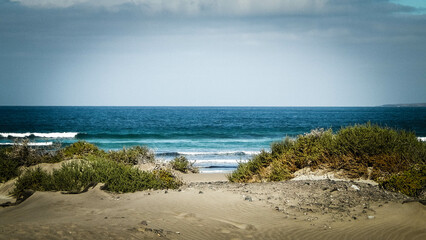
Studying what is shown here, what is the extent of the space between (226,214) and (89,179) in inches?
159

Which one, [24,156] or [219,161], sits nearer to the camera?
[24,156]

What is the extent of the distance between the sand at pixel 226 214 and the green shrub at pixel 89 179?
0.40 metres

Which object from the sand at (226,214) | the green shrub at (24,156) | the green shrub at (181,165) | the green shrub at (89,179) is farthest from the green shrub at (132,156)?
the sand at (226,214)

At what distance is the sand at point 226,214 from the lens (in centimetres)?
560

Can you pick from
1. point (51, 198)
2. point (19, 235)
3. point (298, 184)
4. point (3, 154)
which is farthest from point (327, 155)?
point (3, 154)

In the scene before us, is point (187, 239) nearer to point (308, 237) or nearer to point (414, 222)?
point (308, 237)

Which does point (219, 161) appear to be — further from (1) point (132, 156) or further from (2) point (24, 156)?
(2) point (24, 156)

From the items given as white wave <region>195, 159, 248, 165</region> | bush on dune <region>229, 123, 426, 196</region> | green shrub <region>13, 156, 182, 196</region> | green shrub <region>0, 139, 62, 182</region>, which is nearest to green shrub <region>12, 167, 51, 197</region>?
green shrub <region>13, 156, 182, 196</region>

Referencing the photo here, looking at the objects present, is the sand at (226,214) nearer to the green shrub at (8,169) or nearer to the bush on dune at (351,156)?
the bush on dune at (351,156)

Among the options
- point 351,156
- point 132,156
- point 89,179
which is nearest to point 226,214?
point 89,179

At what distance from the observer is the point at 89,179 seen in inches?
357

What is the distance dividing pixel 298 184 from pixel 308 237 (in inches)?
133

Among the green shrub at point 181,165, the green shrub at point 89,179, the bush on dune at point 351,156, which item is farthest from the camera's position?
the green shrub at point 181,165

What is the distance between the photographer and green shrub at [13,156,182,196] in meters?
8.91
